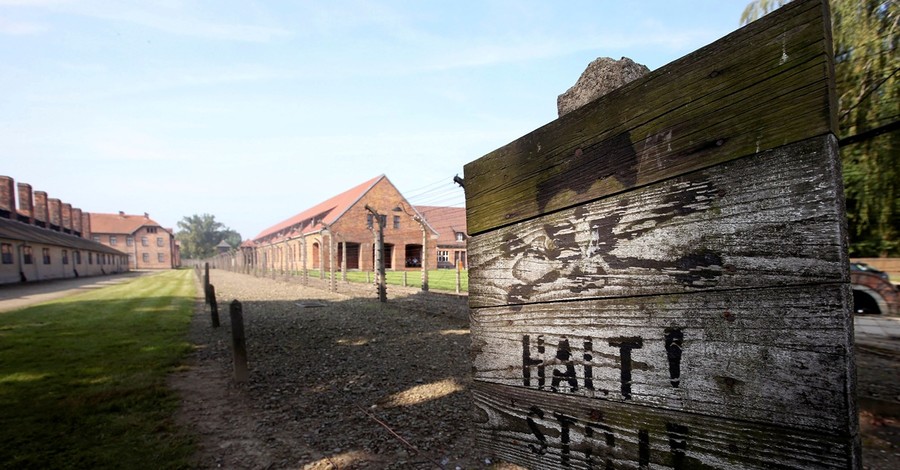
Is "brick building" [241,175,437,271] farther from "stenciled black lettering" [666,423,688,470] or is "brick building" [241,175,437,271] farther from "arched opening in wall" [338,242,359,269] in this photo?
"stenciled black lettering" [666,423,688,470]

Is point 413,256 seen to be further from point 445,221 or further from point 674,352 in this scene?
point 674,352

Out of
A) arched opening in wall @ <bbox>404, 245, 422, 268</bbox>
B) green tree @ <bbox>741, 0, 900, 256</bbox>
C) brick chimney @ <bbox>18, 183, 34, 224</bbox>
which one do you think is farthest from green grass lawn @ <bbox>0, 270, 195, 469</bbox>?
brick chimney @ <bbox>18, 183, 34, 224</bbox>

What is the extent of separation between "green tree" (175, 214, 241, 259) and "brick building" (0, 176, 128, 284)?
60381 millimetres

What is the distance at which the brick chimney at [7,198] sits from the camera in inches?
1421

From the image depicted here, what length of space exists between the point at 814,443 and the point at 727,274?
0.30m

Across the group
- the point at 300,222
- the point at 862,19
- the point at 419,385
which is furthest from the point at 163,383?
the point at 300,222

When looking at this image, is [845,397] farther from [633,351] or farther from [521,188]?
[521,188]

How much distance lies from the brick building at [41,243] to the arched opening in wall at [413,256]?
103 feet

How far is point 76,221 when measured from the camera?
2243 inches

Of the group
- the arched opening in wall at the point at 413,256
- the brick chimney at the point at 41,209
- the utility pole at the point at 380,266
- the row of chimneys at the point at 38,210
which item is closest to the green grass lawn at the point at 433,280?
the utility pole at the point at 380,266

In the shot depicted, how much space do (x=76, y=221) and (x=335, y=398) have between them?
7241cm

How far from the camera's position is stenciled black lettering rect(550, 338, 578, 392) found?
103 centimetres

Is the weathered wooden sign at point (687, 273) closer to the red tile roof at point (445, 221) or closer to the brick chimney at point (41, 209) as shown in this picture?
the red tile roof at point (445, 221)

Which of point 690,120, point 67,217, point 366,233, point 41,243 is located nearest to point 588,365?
point 690,120
